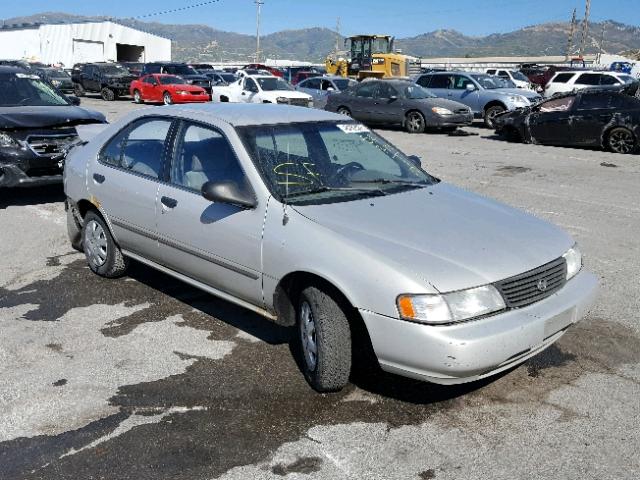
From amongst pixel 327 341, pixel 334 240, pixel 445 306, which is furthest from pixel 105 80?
pixel 445 306

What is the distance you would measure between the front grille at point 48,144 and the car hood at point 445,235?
5572mm

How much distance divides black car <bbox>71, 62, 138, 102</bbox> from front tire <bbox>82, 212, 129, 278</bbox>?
26.8 m

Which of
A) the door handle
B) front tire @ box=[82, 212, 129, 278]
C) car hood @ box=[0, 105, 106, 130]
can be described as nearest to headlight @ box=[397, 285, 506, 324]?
the door handle

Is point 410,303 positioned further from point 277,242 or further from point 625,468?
point 625,468

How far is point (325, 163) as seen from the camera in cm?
472

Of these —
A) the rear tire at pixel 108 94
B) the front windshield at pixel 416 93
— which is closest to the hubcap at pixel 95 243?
the front windshield at pixel 416 93

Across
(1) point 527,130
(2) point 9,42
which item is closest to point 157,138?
(1) point 527,130

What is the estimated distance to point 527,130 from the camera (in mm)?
16656

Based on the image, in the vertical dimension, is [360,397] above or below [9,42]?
below

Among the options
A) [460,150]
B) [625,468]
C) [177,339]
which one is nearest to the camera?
[625,468]

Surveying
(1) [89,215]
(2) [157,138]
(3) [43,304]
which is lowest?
Answer: (3) [43,304]

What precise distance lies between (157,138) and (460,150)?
11.3 m

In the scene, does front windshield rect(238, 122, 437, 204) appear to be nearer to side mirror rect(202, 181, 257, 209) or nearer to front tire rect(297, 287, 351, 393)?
side mirror rect(202, 181, 257, 209)

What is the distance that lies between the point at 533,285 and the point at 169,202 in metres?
2.55
